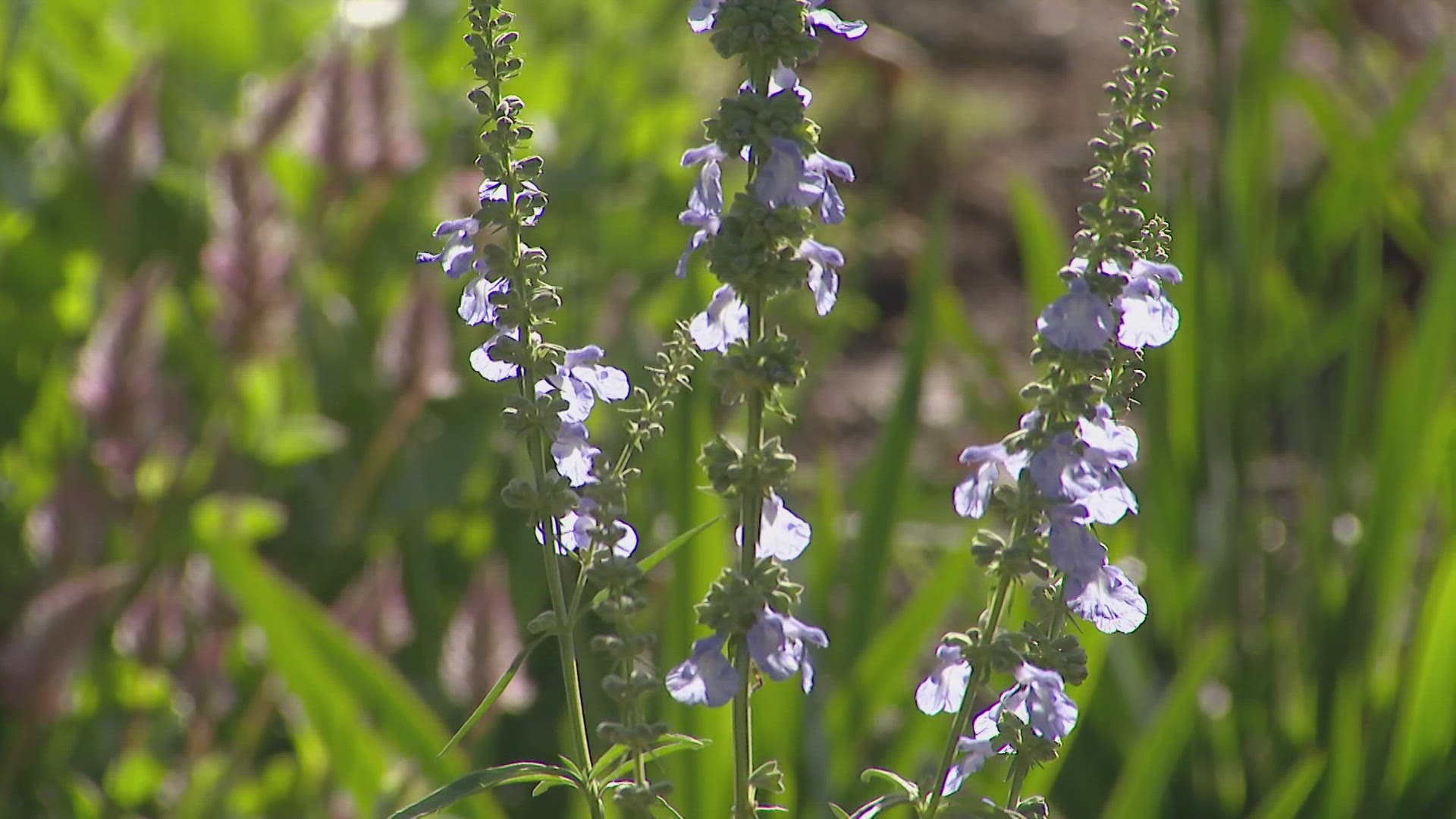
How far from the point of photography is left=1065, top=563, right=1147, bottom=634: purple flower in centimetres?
57

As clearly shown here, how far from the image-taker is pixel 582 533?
0.64 meters

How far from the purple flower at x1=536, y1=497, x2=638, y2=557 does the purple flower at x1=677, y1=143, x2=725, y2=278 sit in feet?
0.39

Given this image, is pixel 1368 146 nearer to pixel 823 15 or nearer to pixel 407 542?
pixel 407 542

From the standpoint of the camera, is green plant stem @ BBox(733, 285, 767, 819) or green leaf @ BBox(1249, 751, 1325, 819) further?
green leaf @ BBox(1249, 751, 1325, 819)

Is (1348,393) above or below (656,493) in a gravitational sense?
above

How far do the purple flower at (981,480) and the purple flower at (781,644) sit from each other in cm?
8

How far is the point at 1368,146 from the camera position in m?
1.87

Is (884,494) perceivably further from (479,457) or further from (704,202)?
(704,202)

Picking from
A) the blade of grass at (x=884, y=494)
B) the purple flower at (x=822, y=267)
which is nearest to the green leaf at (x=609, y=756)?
the purple flower at (x=822, y=267)

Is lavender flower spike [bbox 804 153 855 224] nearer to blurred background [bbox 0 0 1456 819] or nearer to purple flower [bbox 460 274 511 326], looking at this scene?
purple flower [bbox 460 274 511 326]

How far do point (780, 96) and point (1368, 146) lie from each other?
1563 millimetres

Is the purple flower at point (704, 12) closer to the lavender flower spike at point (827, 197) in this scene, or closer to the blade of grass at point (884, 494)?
the lavender flower spike at point (827, 197)

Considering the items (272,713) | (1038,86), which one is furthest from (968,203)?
(272,713)

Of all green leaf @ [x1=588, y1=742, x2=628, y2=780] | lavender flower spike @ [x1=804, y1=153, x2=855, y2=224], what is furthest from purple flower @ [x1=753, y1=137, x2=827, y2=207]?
green leaf @ [x1=588, y1=742, x2=628, y2=780]
